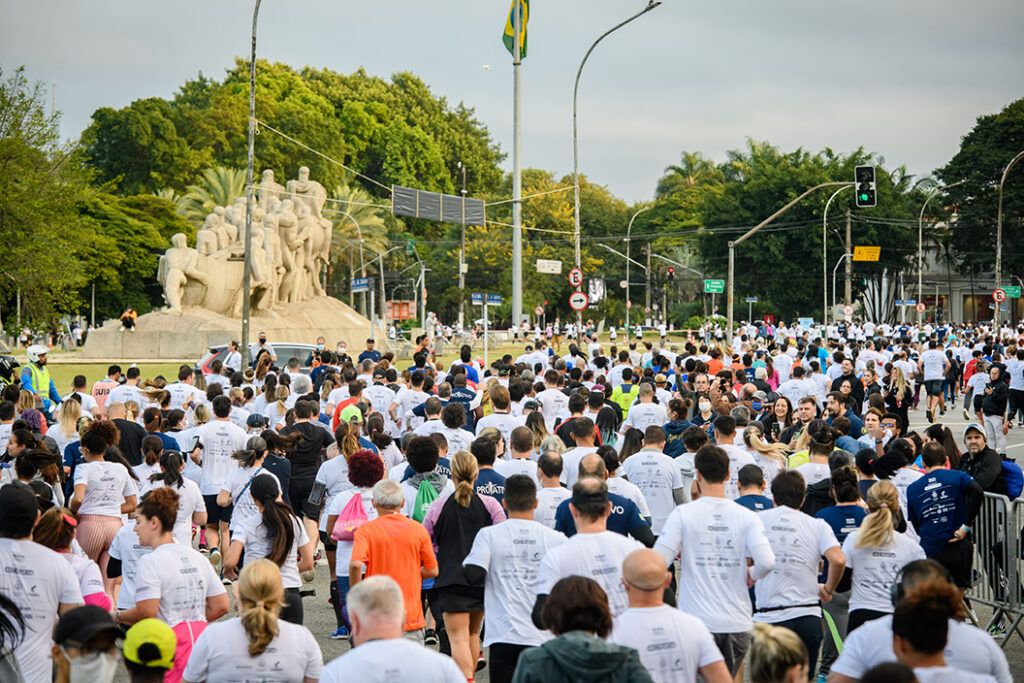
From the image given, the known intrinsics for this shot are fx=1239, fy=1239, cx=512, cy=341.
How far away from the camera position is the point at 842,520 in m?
7.56

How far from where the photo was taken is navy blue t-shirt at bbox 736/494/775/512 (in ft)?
24.1

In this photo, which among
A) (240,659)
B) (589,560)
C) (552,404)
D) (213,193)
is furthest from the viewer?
(213,193)

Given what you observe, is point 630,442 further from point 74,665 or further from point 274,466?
point 74,665

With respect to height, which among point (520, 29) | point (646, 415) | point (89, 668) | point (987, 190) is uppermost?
point (987, 190)

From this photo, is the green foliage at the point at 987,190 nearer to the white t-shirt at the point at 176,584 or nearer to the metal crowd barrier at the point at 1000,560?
the metal crowd barrier at the point at 1000,560

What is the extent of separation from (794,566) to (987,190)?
260ft

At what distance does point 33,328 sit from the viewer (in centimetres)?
3247

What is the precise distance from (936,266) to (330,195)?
5729 cm

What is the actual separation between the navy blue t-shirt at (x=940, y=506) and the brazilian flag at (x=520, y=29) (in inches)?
882

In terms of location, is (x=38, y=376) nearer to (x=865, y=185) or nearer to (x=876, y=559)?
(x=876, y=559)

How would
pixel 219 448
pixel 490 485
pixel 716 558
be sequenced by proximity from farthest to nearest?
pixel 219 448 < pixel 490 485 < pixel 716 558

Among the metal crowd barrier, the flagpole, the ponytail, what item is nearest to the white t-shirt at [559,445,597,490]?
the ponytail

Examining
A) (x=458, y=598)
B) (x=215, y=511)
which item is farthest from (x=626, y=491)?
(x=215, y=511)

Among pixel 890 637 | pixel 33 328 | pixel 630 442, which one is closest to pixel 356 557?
pixel 890 637
